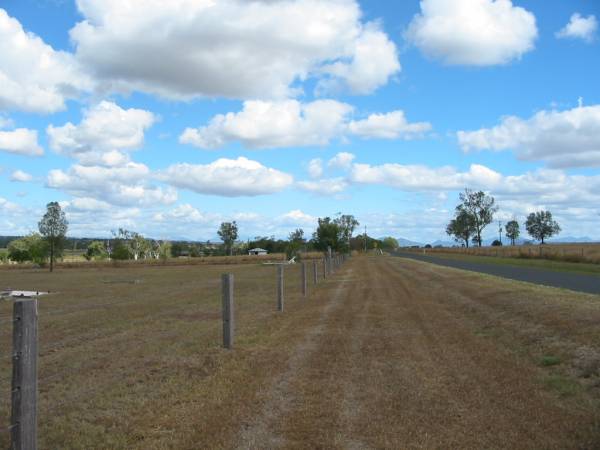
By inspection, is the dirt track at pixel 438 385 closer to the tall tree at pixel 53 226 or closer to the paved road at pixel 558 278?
the paved road at pixel 558 278

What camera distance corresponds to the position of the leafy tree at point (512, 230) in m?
186

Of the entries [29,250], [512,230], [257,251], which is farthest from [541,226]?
[29,250]

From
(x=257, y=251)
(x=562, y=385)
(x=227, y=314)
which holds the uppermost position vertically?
(x=257, y=251)

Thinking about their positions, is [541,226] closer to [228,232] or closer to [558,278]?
[228,232]

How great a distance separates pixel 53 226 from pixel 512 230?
495ft

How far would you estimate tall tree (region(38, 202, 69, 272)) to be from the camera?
227ft

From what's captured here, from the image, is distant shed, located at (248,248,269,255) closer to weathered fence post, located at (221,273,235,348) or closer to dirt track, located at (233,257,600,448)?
dirt track, located at (233,257,600,448)

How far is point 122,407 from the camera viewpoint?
638 cm

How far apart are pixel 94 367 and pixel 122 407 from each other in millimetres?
2663

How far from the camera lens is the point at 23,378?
15.3 feet

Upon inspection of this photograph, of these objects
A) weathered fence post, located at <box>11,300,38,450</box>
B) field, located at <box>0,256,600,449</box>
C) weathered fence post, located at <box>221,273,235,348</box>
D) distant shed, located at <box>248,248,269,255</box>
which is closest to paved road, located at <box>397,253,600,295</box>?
field, located at <box>0,256,600,449</box>

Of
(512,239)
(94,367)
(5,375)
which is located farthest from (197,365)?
(512,239)

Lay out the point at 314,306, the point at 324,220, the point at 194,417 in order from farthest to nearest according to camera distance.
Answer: the point at 324,220 → the point at 314,306 → the point at 194,417

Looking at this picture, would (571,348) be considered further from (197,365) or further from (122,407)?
(122,407)
